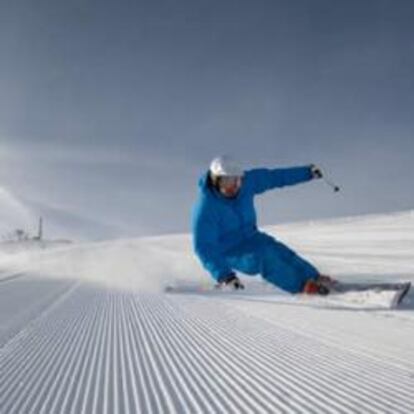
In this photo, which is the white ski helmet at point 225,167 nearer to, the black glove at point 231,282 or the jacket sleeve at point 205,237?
the jacket sleeve at point 205,237

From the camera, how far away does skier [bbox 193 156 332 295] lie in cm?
827

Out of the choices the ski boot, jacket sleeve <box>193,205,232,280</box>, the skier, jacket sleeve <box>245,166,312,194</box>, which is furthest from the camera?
jacket sleeve <box>245,166,312,194</box>

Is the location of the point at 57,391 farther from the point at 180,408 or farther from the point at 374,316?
the point at 374,316

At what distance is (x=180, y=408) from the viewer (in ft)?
8.73

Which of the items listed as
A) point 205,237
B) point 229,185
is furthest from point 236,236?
point 229,185

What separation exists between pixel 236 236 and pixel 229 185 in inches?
27.9

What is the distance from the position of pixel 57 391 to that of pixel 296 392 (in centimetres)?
108

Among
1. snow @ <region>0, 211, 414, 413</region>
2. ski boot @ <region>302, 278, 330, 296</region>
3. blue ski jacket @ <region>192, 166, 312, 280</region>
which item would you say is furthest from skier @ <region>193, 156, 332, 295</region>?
snow @ <region>0, 211, 414, 413</region>

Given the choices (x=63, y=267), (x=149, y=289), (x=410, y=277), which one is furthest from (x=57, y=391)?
(x=63, y=267)

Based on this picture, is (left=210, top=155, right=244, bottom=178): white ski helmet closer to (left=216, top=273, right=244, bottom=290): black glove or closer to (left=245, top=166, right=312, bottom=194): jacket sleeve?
(left=245, top=166, right=312, bottom=194): jacket sleeve

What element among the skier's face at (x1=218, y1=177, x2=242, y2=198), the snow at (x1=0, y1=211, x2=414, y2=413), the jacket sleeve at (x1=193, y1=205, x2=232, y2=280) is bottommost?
the snow at (x1=0, y1=211, x2=414, y2=413)

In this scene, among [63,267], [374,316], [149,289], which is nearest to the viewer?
[374,316]

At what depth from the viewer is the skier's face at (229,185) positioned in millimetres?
8695

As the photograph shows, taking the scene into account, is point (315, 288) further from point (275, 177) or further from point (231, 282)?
→ point (275, 177)
